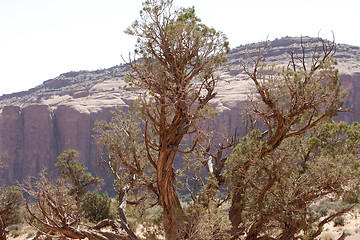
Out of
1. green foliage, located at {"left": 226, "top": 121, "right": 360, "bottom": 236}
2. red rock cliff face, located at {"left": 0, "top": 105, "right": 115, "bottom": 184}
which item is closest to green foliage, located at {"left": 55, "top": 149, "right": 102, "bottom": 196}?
green foliage, located at {"left": 226, "top": 121, "right": 360, "bottom": 236}

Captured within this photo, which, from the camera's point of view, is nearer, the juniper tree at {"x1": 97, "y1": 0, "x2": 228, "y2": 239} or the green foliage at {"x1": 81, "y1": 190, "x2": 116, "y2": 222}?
the juniper tree at {"x1": 97, "y1": 0, "x2": 228, "y2": 239}

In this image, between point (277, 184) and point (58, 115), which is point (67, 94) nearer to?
point (58, 115)

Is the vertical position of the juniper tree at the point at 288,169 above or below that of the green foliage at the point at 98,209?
above

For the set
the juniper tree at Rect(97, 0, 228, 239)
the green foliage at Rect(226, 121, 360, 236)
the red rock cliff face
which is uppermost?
the juniper tree at Rect(97, 0, 228, 239)

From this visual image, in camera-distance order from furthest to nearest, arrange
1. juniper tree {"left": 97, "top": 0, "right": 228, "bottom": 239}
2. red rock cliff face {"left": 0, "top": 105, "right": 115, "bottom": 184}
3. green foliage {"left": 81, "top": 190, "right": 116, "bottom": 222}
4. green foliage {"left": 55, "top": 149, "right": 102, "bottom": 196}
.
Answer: red rock cliff face {"left": 0, "top": 105, "right": 115, "bottom": 184} → green foliage {"left": 55, "top": 149, "right": 102, "bottom": 196} → green foliage {"left": 81, "top": 190, "right": 116, "bottom": 222} → juniper tree {"left": 97, "top": 0, "right": 228, "bottom": 239}

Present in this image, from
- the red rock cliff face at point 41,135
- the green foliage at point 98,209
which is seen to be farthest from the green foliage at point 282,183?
the red rock cliff face at point 41,135

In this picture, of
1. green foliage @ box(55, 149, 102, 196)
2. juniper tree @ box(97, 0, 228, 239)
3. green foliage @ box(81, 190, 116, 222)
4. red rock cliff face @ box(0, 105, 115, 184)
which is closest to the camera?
juniper tree @ box(97, 0, 228, 239)

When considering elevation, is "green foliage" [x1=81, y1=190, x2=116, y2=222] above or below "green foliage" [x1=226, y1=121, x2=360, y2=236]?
below

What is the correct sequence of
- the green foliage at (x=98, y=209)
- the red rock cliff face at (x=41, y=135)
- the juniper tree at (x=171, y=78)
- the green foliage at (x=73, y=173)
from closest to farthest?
the juniper tree at (x=171, y=78) < the green foliage at (x=98, y=209) < the green foliage at (x=73, y=173) < the red rock cliff face at (x=41, y=135)

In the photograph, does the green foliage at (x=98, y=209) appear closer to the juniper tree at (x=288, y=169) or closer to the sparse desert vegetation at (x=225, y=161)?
the sparse desert vegetation at (x=225, y=161)

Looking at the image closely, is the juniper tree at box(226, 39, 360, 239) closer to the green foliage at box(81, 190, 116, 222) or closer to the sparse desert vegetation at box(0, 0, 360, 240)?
the sparse desert vegetation at box(0, 0, 360, 240)

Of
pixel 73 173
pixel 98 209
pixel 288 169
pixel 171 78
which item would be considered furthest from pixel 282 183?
pixel 73 173

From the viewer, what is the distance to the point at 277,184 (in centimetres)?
846

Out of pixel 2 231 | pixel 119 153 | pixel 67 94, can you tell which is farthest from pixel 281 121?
pixel 67 94
